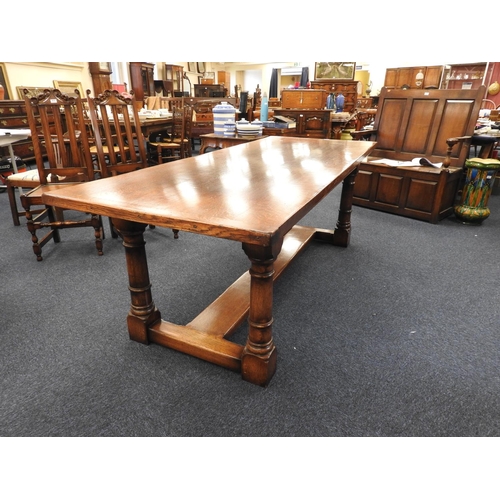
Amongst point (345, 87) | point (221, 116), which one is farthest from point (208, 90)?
point (221, 116)

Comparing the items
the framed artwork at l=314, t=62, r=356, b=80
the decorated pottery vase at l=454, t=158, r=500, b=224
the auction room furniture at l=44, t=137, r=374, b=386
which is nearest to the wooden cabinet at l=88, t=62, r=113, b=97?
the framed artwork at l=314, t=62, r=356, b=80

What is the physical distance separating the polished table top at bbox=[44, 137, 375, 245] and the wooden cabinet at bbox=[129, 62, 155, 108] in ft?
23.3

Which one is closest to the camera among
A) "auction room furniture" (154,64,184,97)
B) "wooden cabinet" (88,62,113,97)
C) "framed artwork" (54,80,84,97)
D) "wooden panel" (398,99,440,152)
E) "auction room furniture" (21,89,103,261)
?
"auction room furniture" (21,89,103,261)

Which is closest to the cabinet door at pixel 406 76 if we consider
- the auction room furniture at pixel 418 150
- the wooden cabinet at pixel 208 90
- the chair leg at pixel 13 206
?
the wooden cabinet at pixel 208 90

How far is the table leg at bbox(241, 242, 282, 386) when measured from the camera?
112 centimetres

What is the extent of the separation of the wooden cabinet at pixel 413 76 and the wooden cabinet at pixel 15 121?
8.98 m

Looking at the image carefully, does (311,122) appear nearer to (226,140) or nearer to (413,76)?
(226,140)

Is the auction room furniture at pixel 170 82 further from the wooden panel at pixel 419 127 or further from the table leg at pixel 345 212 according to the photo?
the table leg at pixel 345 212

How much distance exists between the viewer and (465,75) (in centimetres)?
1077

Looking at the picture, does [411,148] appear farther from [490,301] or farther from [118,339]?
[118,339]

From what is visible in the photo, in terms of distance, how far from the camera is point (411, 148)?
3.47 metres

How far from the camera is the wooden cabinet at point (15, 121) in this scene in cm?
468

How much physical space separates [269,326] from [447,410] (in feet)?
2.37

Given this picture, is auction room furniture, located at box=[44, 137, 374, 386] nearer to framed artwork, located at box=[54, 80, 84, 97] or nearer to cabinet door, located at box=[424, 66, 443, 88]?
framed artwork, located at box=[54, 80, 84, 97]
